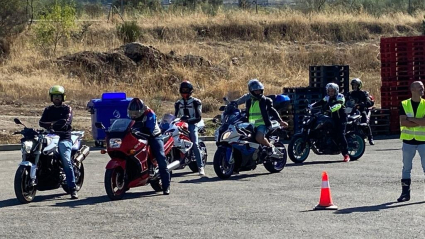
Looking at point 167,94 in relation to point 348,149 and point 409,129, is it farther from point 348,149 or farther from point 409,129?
point 409,129

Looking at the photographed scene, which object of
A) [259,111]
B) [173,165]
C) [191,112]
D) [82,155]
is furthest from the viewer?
[191,112]

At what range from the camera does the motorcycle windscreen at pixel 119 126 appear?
47.3 ft

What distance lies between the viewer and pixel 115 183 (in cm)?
1429

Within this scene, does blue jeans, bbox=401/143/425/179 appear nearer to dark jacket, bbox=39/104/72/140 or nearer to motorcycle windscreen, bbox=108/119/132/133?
motorcycle windscreen, bbox=108/119/132/133

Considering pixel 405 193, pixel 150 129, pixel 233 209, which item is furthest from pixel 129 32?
pixel 233 209

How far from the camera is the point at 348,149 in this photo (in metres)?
20.8

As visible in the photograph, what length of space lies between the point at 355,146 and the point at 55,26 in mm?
25639

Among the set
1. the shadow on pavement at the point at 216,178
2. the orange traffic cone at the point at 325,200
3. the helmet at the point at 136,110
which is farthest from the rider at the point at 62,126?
the orange traffic cone at the point at 325,200

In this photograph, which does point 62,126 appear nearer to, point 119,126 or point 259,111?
point 119,126

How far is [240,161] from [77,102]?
49.5 ft

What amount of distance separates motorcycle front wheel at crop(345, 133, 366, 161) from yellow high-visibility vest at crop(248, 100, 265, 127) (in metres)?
3.86

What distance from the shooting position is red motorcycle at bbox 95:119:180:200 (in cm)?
1423

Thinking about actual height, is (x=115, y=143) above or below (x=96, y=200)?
above

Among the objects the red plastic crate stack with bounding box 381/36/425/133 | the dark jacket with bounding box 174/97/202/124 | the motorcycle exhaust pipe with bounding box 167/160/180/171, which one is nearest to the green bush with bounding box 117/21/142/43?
the red plastic crate stack with bounding box 381/36/425/133
